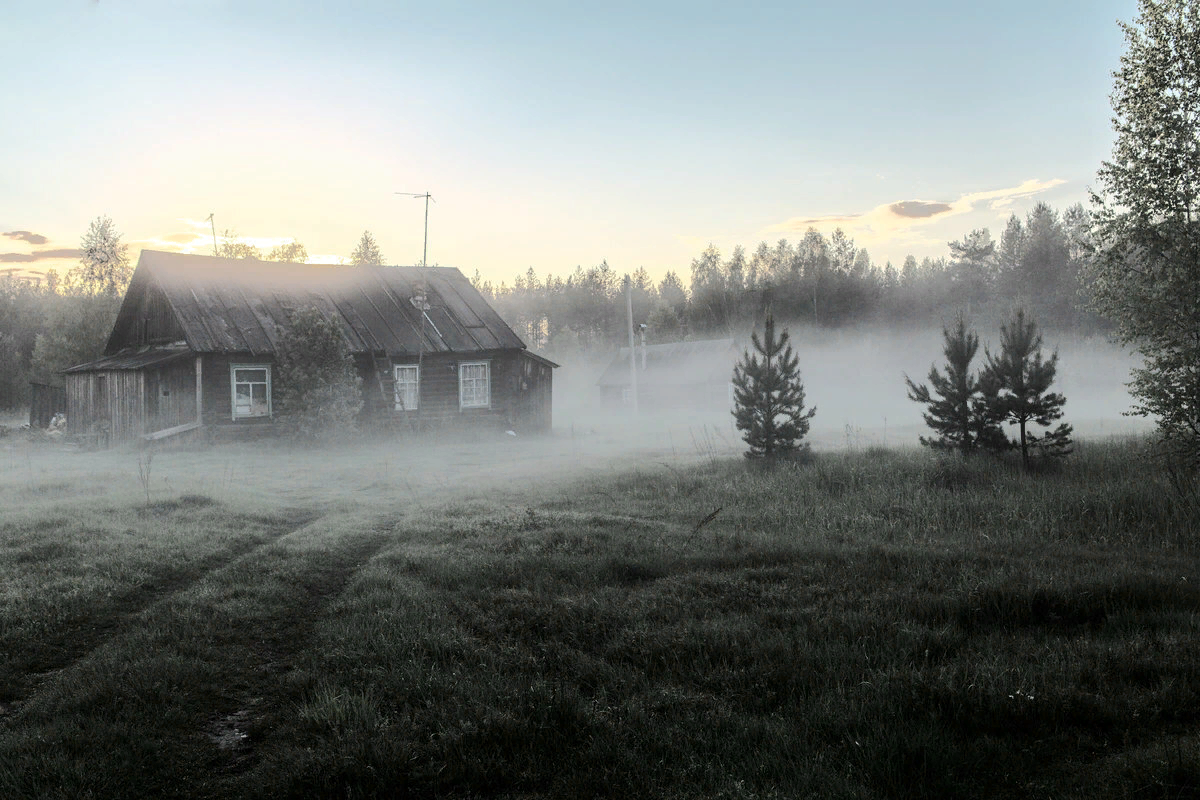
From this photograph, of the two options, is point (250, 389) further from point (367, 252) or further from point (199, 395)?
point (367, 252)

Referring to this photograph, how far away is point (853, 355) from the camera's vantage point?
6925cm

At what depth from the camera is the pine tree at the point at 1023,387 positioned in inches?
635

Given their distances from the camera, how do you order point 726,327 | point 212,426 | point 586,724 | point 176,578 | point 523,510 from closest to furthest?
point 586,724 → point 176,578 → point 523,510 → point 212,426 → point 726,327

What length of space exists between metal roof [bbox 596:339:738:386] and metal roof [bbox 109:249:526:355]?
22.5 meters

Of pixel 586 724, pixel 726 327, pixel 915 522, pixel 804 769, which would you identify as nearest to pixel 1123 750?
pixel 804 769

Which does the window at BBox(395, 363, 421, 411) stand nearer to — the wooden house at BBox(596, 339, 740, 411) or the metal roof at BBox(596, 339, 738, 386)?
the wooden house at BBox(596, 339, 740, 411)

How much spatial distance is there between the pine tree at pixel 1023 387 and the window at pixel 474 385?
2121cm

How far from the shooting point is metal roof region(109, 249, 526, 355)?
1101 inches

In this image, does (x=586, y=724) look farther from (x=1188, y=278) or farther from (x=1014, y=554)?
(x=1188, y=278)

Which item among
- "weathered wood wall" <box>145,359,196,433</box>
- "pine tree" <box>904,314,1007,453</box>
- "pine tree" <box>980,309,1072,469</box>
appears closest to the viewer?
"pine tree" <box>980,309,1072,469</box>

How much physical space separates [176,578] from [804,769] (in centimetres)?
782

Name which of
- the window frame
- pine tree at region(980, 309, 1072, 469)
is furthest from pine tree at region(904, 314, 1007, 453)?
the window frame

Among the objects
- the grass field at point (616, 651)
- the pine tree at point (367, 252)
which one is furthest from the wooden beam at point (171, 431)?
the pine tree at point (367, 252)

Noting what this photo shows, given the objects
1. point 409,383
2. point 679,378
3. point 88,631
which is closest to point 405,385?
point 409,383
